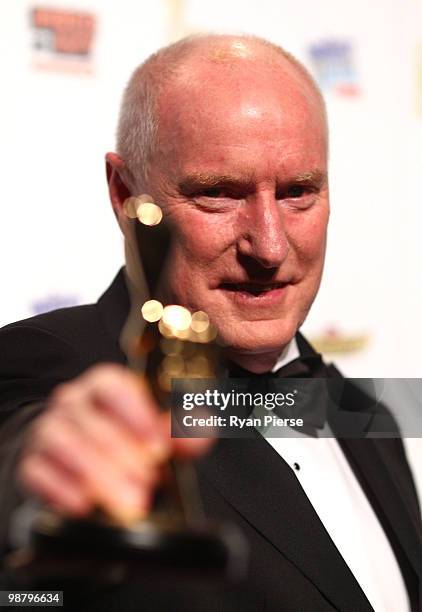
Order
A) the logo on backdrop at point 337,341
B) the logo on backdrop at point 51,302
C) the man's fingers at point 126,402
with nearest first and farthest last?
the man's fingers at point 126,402 → the logo on backdrop at point 51,302 → the logo on backdrop at point 337,341

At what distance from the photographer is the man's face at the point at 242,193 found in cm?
104

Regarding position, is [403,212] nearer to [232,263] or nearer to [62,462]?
[232,263]

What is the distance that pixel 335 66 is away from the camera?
5.95 feet

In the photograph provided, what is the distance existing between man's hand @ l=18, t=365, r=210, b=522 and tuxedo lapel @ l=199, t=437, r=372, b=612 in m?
0.54

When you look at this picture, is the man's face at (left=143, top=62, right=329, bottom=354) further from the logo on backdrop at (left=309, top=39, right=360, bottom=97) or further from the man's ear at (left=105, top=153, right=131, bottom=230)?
the logo on backdrop at (left=309, top=39, right=360, bottom=97)

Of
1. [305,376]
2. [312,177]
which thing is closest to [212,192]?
[312,177]

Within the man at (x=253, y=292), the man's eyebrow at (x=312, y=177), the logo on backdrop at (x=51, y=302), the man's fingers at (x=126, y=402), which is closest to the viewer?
the man's fingers at (x=126, y=402)

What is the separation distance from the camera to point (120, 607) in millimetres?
877

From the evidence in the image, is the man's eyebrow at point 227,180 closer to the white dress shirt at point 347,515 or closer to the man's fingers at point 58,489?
the white dress shirt at point 347,515

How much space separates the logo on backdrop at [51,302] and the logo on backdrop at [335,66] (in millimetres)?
733

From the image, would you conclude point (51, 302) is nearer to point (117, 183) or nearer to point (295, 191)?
point (117, 183)

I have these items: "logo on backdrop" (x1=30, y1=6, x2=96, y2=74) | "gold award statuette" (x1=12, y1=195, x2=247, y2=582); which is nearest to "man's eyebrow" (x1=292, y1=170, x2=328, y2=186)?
"gold award statuette" (x1=12, y1=195, x2=247, y2=582)

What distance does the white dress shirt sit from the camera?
111 centimetres

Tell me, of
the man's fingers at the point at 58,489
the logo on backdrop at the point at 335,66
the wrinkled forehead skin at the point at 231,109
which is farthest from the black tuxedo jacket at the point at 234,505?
the logo on backdrop at the point at 335,66
